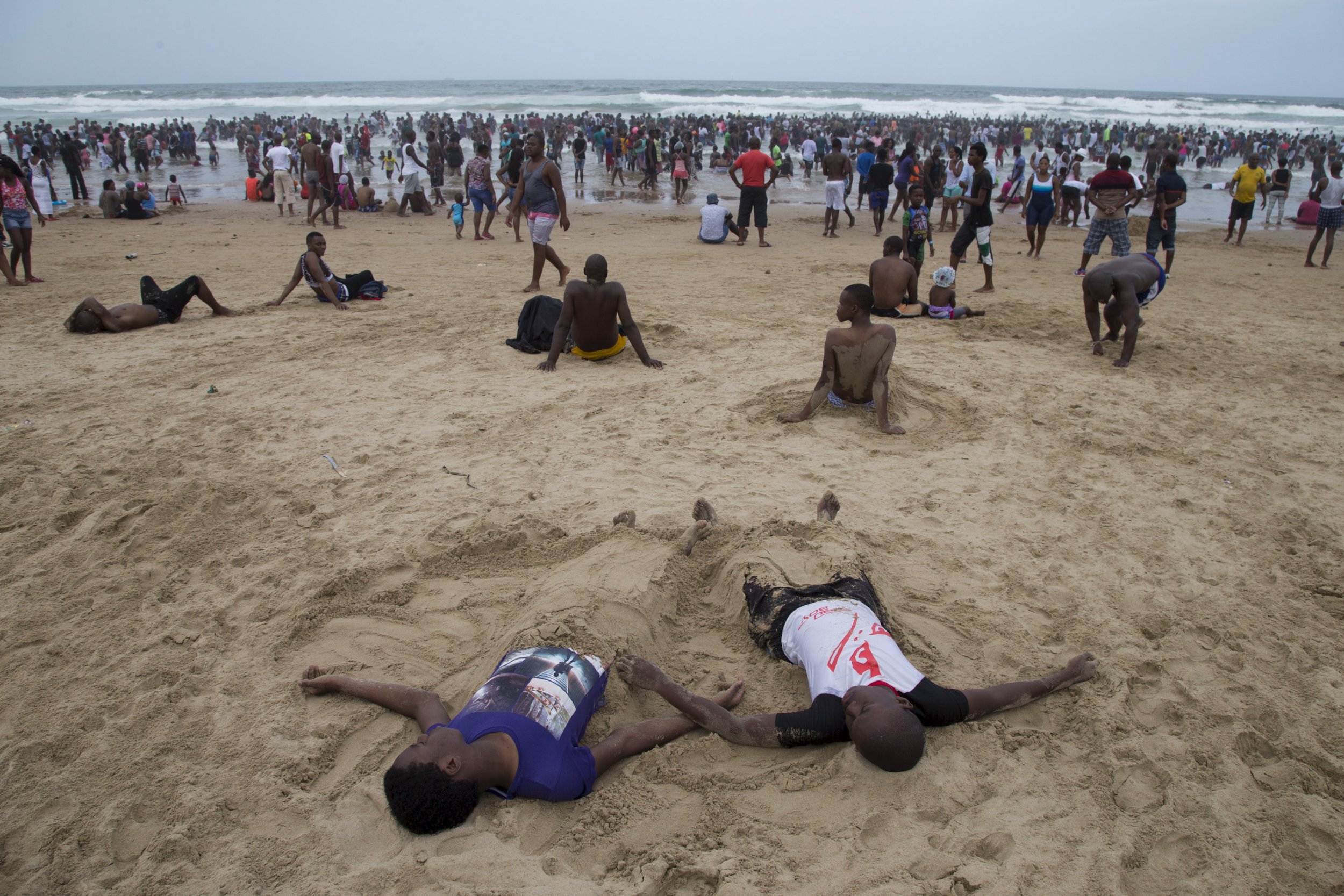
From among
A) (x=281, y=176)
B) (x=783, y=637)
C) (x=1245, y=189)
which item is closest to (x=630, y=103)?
(x=281, y=176)

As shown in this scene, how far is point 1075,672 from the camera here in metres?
2.82

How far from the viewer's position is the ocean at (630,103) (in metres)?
47.8

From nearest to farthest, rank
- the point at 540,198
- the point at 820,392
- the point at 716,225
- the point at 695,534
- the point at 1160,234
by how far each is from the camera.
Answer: the point at 695,534
the point at 820,392
the point at 540,198
the point at 1160,234
the point at 716,225

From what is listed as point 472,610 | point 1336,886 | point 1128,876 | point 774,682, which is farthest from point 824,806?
point 472,610

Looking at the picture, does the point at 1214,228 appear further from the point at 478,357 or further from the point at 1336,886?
the point at 1336,886

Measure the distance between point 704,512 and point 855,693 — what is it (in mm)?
1459

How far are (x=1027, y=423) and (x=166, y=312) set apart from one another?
7.64 meters

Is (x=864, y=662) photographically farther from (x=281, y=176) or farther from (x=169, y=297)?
(x=281, y=176)

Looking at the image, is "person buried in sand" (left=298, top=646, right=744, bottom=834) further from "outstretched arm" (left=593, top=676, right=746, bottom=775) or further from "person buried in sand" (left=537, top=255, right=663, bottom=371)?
"person buried in sand" (left=537, top=255, right=663, bottom=371)

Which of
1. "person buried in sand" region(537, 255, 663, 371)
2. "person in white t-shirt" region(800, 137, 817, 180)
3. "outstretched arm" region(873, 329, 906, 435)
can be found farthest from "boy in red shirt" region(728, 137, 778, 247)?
"person in white t-shirt" region(800, 137, 817, 180)

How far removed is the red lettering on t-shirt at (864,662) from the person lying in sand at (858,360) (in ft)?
8.40

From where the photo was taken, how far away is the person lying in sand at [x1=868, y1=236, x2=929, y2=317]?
7.53 meters

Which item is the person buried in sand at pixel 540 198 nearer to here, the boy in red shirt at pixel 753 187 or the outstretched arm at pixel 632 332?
the outstretched arm at pixel 632 332

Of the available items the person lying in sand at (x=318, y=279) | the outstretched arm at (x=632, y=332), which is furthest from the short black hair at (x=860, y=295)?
the person lying in sand at (x=318, y=279)
